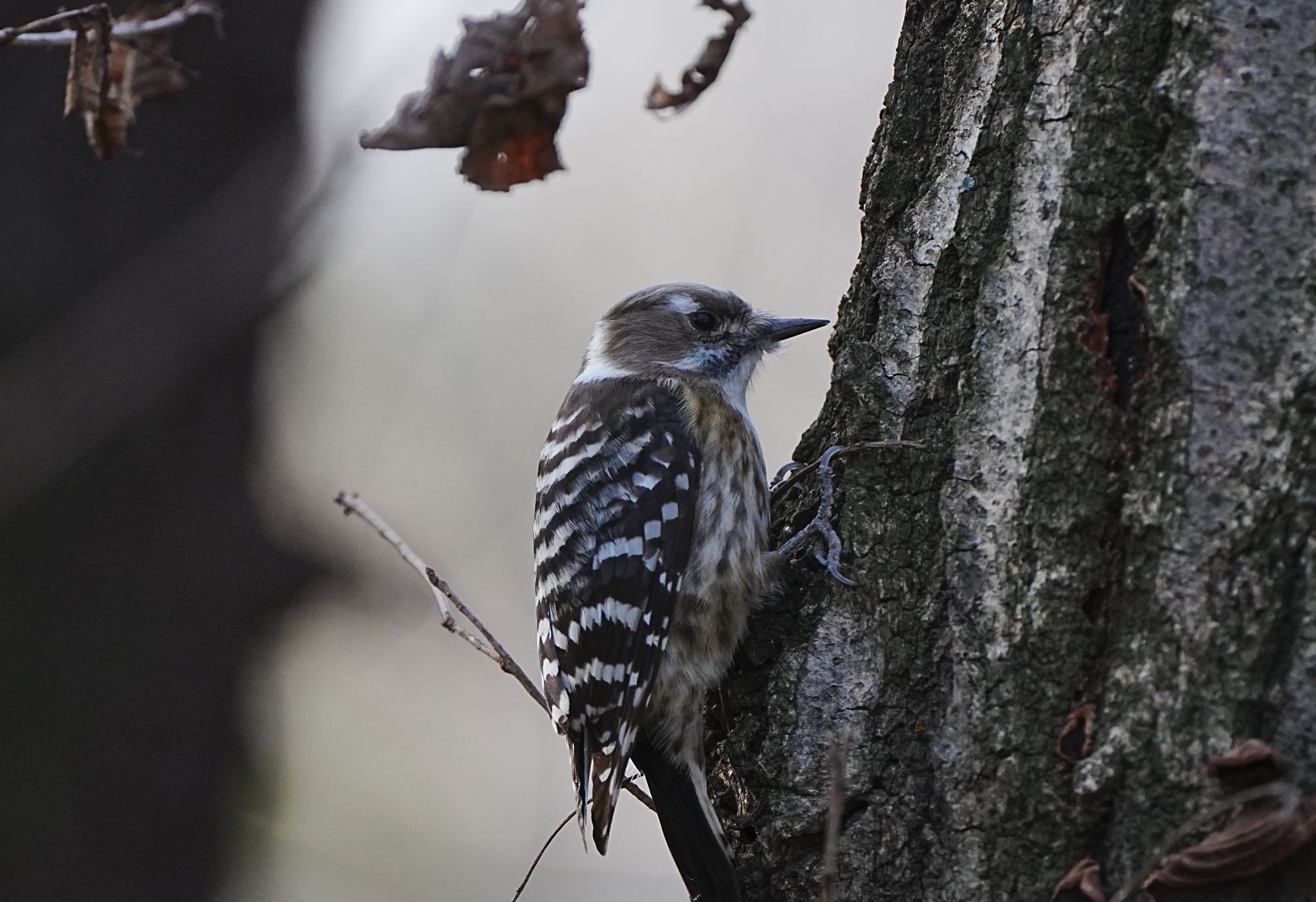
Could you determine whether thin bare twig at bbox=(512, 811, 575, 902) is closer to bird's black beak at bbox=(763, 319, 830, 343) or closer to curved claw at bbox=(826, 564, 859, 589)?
curved claw at bbox=(826, 564, 859, 589)

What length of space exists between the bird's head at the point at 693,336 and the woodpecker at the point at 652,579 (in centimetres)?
4

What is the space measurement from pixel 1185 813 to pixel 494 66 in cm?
175

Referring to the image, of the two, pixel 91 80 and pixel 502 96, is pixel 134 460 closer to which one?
pixel 91 80

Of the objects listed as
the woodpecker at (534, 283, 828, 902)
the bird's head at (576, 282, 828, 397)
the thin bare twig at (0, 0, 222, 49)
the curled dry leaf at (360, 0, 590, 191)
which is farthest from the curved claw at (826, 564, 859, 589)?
the thin bare twig at (0, 0, 222, 49)

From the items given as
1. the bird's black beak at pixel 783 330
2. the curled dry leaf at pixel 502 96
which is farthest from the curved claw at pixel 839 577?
the bird's black beak at pixel 783 330

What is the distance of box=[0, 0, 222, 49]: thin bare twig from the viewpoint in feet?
7.74

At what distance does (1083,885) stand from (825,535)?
1001mm

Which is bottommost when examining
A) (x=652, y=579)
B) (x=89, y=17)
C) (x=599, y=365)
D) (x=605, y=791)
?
(x=605, y=791)

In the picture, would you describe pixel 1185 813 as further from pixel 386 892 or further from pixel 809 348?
pixel 386 892

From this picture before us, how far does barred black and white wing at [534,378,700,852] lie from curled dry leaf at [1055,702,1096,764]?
125 cm

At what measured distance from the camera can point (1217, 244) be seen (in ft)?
5.97

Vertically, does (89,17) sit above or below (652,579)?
above

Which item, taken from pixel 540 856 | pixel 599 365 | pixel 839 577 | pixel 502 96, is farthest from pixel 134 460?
pixel 839 577

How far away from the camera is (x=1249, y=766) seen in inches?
65.5
